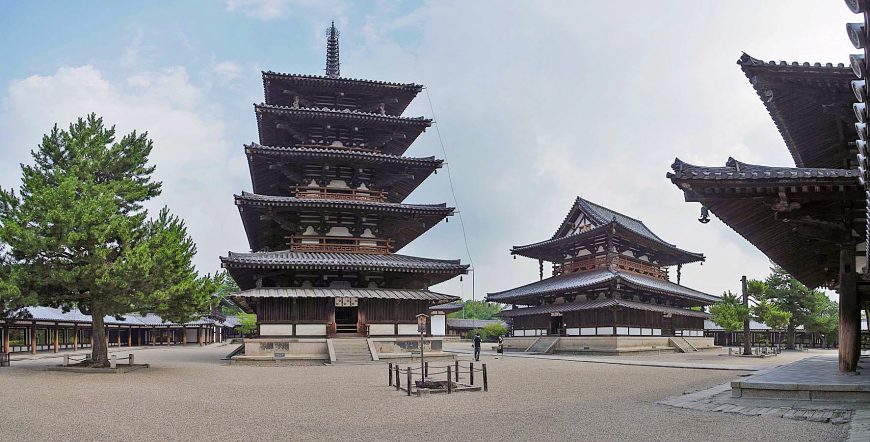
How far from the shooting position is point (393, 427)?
12.2 meters

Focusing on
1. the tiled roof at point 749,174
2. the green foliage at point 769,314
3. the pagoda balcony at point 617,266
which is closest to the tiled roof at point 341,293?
the pagoda balcony at point 617,266

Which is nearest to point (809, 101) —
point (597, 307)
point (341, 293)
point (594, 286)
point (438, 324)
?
point (341, 293)

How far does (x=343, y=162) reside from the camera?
116ft

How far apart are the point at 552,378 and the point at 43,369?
72.6 feet

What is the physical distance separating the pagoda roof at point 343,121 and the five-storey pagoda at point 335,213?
61 millimetres

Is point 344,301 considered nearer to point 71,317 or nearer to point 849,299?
point 849,299

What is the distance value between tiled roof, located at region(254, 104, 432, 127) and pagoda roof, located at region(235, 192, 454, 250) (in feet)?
16.4

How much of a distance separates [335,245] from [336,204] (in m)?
2.56

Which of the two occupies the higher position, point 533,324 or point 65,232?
point 65,232

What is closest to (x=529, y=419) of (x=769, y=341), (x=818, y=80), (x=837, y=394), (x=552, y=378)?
(x=837, y=394)

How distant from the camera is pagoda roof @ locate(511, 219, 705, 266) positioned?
157 feet

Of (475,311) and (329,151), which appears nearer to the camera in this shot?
(329,151)

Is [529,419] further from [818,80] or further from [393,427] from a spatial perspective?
[818,80]

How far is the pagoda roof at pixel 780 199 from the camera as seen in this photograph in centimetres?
1199
